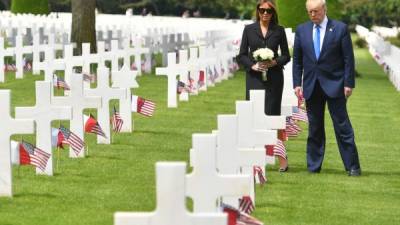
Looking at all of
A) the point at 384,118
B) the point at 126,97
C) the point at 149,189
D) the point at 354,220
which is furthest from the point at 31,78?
the point at 354,220

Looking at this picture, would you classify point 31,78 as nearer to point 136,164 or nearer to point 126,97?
point 126,97

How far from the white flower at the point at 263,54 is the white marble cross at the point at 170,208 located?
7640 mm

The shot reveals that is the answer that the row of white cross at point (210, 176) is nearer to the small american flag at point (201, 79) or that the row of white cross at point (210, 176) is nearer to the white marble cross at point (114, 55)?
the white marble cross at point (114, 55)

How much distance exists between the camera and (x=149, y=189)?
13391 millimetres

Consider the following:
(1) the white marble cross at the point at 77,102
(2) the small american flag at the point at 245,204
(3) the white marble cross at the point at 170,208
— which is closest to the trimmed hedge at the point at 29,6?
(1) the white marble cross at the point at 77,102

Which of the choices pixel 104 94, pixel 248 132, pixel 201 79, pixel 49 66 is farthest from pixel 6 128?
pixel 201 79

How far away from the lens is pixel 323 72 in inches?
579

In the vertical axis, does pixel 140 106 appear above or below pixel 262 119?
below

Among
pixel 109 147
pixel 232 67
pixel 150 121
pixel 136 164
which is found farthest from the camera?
pixel 232 67

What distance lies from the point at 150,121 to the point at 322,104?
6.52 metres

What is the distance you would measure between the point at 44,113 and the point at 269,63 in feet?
8.49

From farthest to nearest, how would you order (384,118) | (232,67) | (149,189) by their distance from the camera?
(232,67)
(384,118)
(149,189)

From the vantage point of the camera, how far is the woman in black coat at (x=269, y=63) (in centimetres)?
1499

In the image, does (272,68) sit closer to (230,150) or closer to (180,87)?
(230,150)
